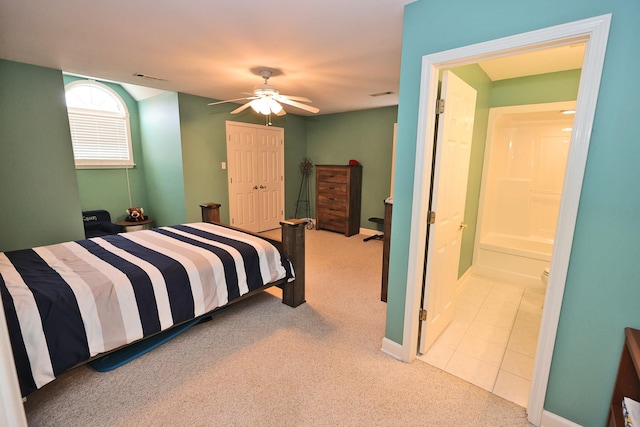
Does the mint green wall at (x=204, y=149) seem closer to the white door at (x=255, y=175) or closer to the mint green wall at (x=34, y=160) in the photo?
the white door at (x=255, y=175)

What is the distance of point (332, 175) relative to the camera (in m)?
5.44

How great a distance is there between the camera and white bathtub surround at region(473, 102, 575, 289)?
3479 mm

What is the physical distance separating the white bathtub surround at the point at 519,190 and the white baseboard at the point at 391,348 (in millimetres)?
2073

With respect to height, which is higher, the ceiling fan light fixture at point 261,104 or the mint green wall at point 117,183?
the ceiling fan light fixture at point 261,104

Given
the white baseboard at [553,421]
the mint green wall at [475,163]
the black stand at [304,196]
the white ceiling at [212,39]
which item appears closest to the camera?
the white baseboard at [553,421]

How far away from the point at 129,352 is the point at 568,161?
9.59ft

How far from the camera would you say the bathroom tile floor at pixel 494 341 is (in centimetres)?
193

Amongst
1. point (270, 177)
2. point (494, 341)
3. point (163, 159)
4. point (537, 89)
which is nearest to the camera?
point (494, 341)

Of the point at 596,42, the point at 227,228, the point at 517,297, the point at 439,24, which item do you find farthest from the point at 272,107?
the point at 517,297

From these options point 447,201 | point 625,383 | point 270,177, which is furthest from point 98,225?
point 625,383

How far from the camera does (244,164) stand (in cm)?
520

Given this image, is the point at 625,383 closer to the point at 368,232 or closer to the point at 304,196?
the point at 368,232

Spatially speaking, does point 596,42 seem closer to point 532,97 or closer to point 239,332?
point 532,97

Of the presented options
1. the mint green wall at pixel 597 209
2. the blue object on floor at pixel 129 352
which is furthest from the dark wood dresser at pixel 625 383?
the blue object on floor at pixel 129 352
